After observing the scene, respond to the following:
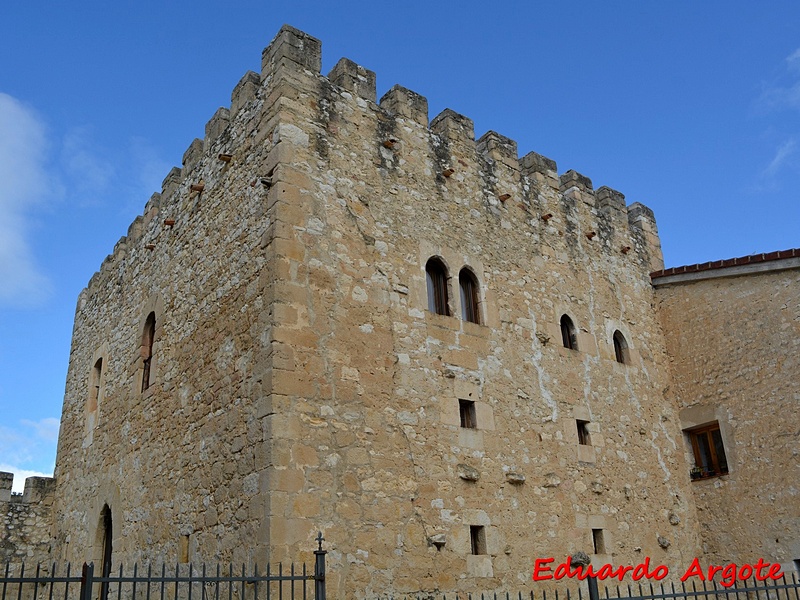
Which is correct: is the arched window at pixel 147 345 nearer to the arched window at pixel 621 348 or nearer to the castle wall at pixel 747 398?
the arched window at pixel 621 348

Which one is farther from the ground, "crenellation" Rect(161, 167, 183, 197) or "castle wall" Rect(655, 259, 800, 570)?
"crenellation" Rect(161, 167, 183, 197)

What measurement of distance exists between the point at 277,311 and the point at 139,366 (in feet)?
14.4

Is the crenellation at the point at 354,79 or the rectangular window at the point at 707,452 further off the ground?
the crenellation at the point at 354,79

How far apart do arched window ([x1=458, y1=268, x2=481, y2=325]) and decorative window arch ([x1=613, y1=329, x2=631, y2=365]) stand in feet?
10.1

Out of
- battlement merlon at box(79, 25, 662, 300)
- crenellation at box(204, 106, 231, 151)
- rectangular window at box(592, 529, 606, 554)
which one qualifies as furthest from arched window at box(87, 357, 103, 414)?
rectangular window at box(592, 529, 606, 554)

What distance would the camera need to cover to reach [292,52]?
354 inches

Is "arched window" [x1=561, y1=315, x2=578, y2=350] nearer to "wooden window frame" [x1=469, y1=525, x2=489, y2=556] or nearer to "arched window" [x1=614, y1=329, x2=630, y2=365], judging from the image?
"arched window" [x1=614, y1=329, x2=630, y2=365]

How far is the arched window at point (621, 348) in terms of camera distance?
11609 mm

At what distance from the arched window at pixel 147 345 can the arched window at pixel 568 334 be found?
6.14 m

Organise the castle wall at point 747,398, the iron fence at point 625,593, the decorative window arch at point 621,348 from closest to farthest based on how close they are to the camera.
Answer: the iron fence at point 625,593 < the castle wall at point 747,398 < the decorative window arch at point 621,348

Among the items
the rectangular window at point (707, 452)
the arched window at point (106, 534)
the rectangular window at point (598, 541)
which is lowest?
the rectangular window at point (598, 541)

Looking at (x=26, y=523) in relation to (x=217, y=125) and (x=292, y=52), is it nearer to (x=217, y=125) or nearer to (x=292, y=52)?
(x=217, y=125)

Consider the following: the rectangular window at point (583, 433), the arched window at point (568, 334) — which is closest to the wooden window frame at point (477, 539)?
the rectangular window at point (583, 433)

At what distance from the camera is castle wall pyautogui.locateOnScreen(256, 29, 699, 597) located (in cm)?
754
